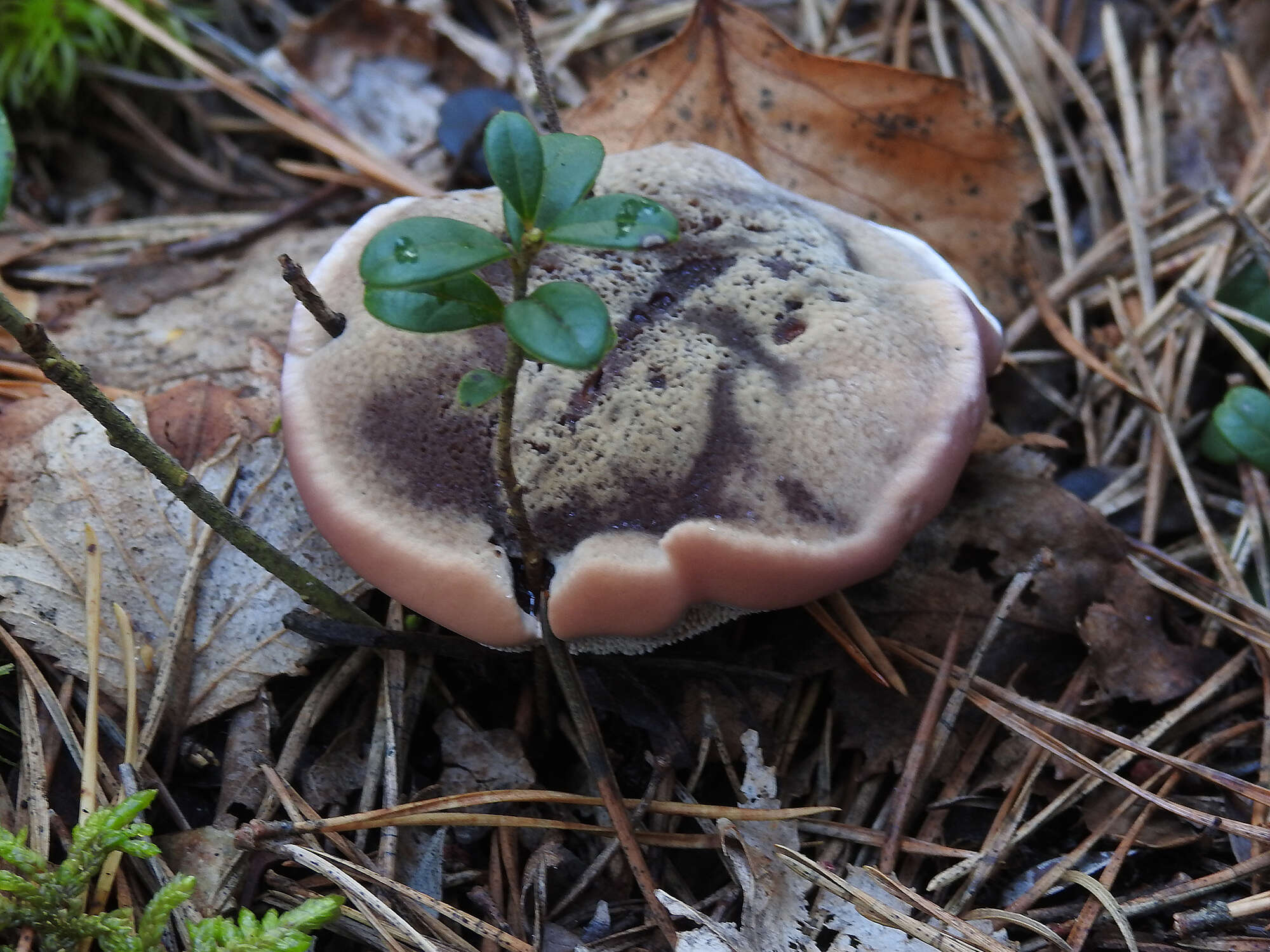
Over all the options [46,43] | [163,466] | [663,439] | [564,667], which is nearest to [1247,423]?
[663,439]

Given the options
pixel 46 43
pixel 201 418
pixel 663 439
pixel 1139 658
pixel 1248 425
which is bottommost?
pixel 1139 658

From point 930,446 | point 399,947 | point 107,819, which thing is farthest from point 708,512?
point 107,819

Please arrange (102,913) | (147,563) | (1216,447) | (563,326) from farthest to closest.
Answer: (1216,447) → (147,563) → (102,913) → (563,326)

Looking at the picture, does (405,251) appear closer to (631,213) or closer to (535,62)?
(631,213)

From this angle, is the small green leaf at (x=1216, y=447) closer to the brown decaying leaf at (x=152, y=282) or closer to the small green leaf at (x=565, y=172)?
the small green leaf at (x=565, y=172)

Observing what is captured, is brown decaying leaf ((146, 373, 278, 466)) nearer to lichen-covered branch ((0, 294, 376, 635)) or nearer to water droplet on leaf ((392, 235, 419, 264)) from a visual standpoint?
lichen-covered branch ((0, 294, 376, 635))

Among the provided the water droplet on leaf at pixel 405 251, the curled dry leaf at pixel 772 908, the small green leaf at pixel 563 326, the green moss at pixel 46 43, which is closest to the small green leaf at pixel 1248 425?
the curled dry leaf at pixel 772 908

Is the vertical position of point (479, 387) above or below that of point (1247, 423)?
above

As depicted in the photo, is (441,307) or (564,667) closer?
(441,307)

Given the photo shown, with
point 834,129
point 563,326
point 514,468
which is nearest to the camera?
point 563,326

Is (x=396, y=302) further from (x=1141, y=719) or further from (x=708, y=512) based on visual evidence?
(x=1141, y=719)
